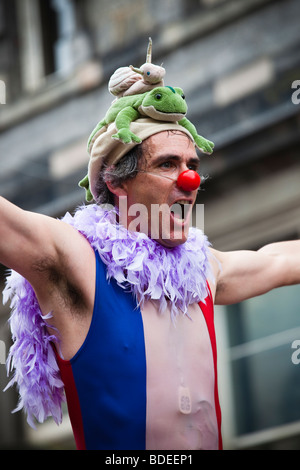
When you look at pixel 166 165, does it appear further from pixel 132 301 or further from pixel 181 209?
pixel 132 301

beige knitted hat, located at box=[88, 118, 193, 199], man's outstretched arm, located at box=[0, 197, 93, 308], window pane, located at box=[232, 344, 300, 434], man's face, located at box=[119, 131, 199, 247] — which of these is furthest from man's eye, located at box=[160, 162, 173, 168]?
window pane, located at box=[232, 344, 300, 434]

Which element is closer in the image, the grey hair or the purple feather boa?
the purple feather boa

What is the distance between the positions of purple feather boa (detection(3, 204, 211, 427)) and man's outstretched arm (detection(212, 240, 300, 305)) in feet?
0.72

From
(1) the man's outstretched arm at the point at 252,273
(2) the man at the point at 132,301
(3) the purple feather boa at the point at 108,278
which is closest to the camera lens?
(2) the man at the point at 132,301

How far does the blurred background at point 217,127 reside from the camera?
Answer: 7.08 metres

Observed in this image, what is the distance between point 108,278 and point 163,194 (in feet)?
1.12

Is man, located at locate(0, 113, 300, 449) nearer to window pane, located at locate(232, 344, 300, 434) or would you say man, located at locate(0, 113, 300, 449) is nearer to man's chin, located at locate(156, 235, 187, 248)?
man's chin, located at locate(156, 235, 187, 248)

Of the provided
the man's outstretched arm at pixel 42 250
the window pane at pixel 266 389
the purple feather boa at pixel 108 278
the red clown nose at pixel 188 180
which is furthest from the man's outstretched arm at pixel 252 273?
the window pane at pixel 266 389

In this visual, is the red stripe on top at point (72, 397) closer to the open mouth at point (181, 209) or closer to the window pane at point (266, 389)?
the open mouth at point (181, 209)

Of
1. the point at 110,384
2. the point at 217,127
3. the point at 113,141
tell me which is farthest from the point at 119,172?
the point at 217,127

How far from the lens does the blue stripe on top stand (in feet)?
10.8

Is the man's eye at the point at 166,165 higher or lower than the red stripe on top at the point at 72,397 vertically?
higher

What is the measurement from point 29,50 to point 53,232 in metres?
7.10
